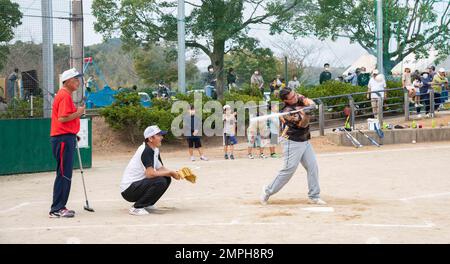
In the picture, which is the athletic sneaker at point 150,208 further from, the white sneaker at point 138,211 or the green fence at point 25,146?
the green fence at point 25,146

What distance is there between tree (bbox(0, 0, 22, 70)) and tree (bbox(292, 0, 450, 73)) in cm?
1704

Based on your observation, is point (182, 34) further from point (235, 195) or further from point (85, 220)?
point (85, 220)

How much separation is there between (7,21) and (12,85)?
150cm

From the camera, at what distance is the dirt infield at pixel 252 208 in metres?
9.48

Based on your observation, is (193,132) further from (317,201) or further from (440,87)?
(440,87)

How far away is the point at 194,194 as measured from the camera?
13.8 meters

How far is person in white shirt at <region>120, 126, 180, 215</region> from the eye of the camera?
11.2 m

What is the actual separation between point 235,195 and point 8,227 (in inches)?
169

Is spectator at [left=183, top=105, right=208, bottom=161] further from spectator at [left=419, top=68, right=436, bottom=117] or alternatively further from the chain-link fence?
spectator at [left=419, top=68, right=436, bottom=117]

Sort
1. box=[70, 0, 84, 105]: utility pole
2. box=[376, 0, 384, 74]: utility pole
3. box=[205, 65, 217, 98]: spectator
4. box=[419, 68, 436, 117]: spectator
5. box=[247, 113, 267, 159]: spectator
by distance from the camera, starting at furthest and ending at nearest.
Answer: box=[205, 65, 217, 98]: spectator, box=[376, 0, 384, 74]: utility pole, box=[419, 68, 436, 117]: spectator, box=[247, 113, 267, 159]: spectator, box=[70, 0, 84, 105]: utility pole

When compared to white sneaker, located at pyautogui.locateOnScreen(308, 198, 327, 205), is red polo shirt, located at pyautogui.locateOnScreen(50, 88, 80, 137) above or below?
above

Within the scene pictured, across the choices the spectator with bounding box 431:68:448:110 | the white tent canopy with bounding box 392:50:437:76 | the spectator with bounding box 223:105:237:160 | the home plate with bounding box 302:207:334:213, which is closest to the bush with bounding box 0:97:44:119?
the spectator with bounding box 223:105:237:160

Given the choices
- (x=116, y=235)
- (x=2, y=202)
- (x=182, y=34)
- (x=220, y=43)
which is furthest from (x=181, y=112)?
(x=116, y=235)

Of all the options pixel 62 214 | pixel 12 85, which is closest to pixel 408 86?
pixel 12 85
